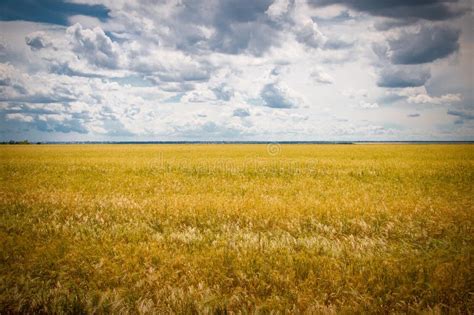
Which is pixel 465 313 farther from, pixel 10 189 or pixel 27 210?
pixel 10 189

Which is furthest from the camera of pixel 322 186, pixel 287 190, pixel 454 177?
pixel 454 177

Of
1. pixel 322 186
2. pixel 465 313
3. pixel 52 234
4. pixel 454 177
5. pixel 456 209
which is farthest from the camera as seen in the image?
pixel 454 177

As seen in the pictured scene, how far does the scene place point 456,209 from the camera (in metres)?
7.94

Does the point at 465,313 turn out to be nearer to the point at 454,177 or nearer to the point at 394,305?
the point at 394,305

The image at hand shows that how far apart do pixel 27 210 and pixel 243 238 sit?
6.38 metres

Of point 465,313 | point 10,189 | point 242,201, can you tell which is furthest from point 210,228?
point 10,189

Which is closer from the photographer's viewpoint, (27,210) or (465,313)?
(465,313)

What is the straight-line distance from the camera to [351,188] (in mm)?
11828

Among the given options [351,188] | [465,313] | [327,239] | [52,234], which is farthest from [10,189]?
[465,313]

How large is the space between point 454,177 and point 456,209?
905 centimetres

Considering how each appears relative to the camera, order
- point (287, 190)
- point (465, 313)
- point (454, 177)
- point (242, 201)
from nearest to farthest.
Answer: point (465, 313) < point (242, 201) < point (287, 190) < point (454, 177)

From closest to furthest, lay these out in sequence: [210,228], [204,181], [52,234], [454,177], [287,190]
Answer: [52,234] < [210,228] < [287,190] < [204,181] < [454,177]

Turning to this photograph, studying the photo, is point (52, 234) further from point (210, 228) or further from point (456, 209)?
point (456, 209)

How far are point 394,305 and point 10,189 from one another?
13.3 meters
